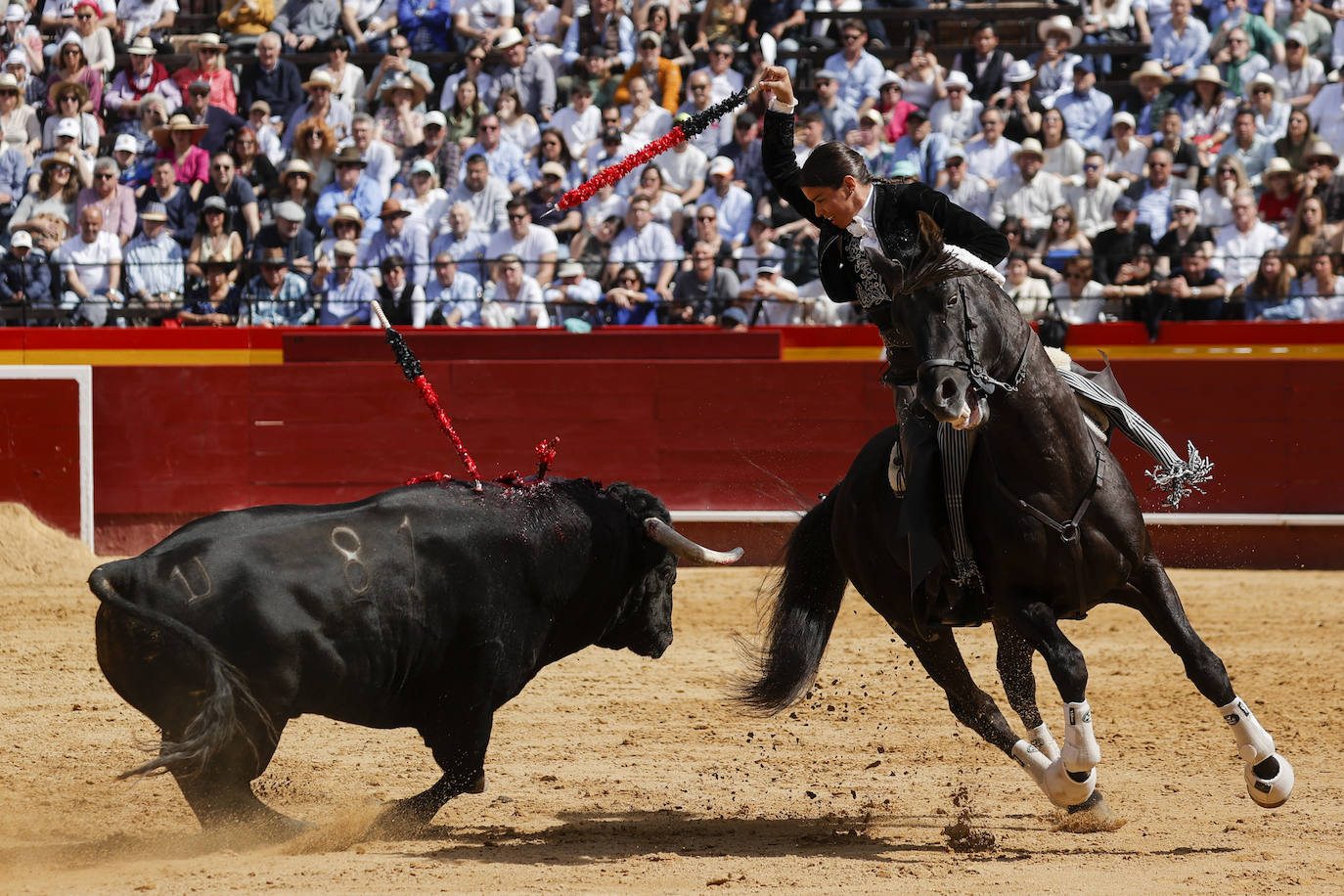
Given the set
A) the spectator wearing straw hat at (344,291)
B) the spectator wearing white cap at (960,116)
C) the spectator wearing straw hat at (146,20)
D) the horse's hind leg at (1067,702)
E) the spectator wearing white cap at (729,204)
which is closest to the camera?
the horse's hind leg at (1067,702)

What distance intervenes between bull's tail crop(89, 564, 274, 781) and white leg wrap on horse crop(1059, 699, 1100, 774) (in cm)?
202

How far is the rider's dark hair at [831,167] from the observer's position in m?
4.48

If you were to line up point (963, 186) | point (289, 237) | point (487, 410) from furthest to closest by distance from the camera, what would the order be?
point (289, 237), point (963, 186), point (487, 410)

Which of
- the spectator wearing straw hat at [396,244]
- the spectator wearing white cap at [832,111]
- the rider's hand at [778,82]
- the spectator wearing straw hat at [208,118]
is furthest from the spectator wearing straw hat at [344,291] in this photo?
the rider's hand at [778,82]

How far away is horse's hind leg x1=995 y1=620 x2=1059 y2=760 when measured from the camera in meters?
4.82

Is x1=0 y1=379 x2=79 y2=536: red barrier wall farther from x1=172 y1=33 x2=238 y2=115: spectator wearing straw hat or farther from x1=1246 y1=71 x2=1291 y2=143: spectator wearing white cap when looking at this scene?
x1=1246 y1=71 x2=1291 y2=143: spectator wearing white cap

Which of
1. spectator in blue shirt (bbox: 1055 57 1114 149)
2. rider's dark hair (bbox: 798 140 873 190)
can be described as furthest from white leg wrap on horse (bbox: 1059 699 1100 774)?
spectator in blue shirt (bbox: 1055 57 1114 149)

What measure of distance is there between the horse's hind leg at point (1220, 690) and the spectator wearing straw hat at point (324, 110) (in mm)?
8757

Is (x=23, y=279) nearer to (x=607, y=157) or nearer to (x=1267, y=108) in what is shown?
(x=607, y=157)

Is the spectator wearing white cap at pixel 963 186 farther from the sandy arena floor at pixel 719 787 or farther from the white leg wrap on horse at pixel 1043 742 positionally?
the white leg wrap on horse at pixel 1043 742

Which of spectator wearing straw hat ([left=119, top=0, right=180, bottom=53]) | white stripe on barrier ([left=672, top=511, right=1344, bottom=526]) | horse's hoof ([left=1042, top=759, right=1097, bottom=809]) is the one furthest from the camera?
spectator wearing straw hat ([left=119, top=0, right=180, bottom=53])

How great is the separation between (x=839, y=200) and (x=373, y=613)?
1.66 m

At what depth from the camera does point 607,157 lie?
37.0ft

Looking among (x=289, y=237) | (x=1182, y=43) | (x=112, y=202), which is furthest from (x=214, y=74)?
(x=1182, y=43)
